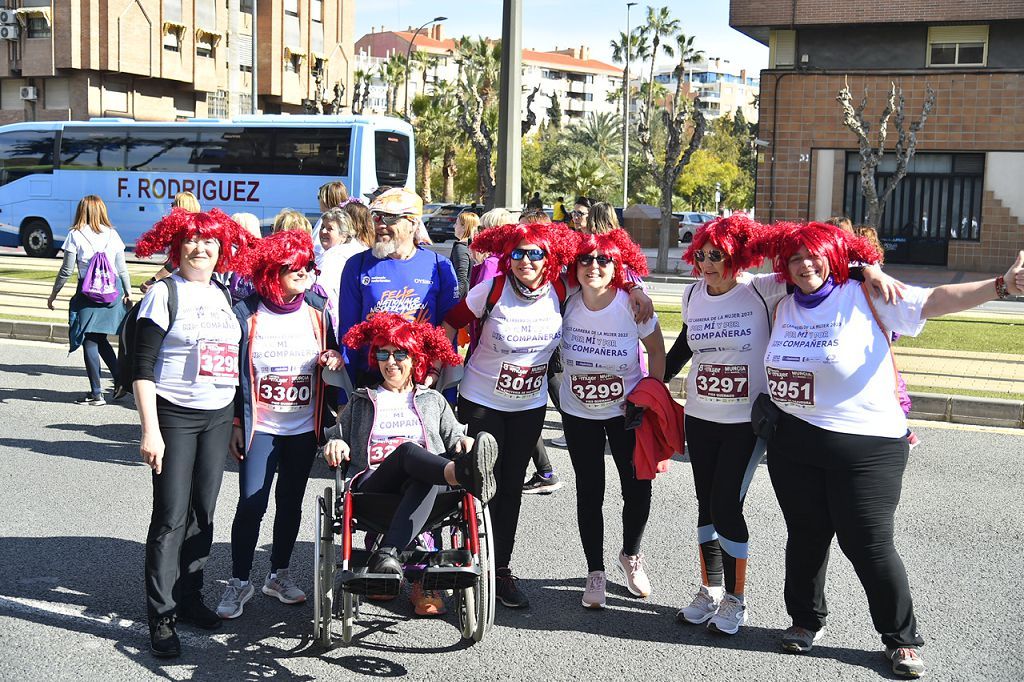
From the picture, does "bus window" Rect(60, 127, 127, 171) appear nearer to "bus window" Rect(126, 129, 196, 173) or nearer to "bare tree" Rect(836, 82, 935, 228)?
→ "bus window" Rect(126, 129, 196, 173)

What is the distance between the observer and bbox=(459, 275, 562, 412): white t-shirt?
199 inches

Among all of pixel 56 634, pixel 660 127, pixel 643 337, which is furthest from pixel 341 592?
pixel 660 127

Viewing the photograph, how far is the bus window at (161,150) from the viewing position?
27.5 meters

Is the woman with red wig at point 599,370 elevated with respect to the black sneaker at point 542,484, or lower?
elevated

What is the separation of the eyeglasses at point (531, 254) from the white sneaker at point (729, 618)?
5.61 feet

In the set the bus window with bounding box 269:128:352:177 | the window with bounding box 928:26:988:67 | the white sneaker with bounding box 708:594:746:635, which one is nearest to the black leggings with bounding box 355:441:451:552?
the white sneaker with bounding box 708:594:746:635

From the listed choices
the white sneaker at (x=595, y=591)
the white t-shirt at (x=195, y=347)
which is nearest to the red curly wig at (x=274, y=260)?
the white t-shirt at (x=195, y=347)

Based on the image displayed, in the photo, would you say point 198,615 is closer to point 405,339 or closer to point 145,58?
point 405,339

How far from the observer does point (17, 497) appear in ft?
22.2

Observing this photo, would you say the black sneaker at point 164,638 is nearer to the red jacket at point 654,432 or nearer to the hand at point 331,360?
the hand at point 331,360

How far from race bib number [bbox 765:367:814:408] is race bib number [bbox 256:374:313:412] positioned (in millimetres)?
1996

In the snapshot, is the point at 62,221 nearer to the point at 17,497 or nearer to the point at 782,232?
the point at 17,497

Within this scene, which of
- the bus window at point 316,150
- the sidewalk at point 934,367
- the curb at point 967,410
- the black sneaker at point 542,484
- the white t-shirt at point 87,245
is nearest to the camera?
the black sneaker at point 542,484

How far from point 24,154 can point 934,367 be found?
81.7 ft
